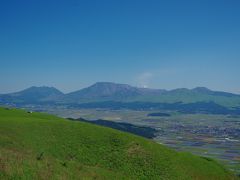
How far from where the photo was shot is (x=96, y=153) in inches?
2421

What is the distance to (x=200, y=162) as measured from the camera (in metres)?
69.6

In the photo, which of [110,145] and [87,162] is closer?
[87,162]

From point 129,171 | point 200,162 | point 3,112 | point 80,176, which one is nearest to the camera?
point 80,176

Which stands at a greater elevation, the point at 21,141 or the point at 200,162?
the point at 21,141

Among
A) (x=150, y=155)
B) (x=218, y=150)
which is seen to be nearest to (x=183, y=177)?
(x=150, y=155)

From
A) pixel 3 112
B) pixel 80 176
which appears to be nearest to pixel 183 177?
pixel 80 176

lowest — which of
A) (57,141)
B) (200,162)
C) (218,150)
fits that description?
(218,150)

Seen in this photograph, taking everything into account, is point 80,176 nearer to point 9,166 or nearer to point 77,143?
point 9,166

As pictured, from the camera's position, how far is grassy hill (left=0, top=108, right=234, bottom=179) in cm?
5217

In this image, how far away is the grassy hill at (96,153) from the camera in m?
52.2

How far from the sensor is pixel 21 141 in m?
58.5

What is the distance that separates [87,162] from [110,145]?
8.57 metres

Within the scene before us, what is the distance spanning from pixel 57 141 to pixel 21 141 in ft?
24.7

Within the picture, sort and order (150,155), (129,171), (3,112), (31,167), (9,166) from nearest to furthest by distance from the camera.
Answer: (9,166) < (31,167) < (129,171) < (150,155) < (3,112)
